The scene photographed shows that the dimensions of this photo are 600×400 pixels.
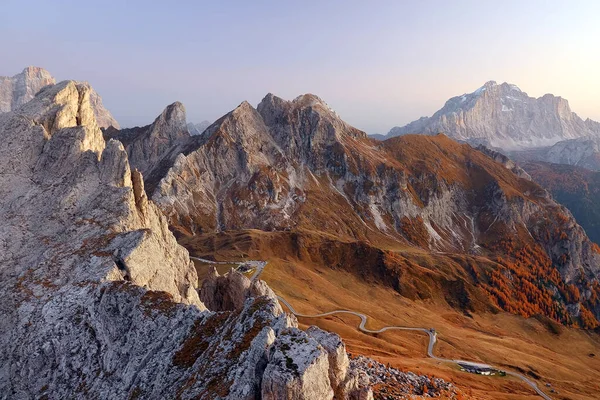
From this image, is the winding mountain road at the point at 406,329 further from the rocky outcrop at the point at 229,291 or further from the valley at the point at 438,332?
the rocky outcrop at the point at 229,291

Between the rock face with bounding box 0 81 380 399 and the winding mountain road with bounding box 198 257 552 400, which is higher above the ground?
the rock face with bounding box 0 81 380 399

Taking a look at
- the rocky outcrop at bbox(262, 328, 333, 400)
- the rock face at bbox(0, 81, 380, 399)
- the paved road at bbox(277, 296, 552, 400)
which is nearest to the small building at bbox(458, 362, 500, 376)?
the paved road at bbox(277, 296, 552, 400)

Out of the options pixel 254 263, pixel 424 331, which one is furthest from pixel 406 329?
pixel 254 263

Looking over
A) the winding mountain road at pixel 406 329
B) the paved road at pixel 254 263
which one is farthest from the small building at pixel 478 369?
the paved road at pixel 254 263

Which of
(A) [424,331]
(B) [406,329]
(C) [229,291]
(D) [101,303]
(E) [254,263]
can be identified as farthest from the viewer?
(E) [254,263]

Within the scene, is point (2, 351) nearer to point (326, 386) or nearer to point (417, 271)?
point (326, 386)

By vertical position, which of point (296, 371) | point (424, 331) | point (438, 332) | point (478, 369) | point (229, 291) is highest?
point (296, 371)

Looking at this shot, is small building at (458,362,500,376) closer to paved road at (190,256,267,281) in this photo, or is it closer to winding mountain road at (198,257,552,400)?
winding mountain road at (198,257,552,400)

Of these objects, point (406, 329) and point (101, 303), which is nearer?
point (101, 303)

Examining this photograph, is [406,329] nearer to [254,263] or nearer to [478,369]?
[478,369]
